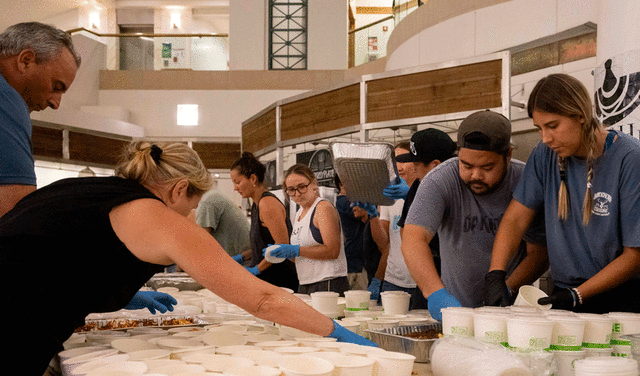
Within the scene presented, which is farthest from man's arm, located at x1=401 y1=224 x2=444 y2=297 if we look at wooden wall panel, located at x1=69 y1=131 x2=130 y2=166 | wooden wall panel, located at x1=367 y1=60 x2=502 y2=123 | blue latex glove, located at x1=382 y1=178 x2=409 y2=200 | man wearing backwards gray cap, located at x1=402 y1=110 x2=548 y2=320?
wooden wall panel, located at x1=69 y1=131 x2=130 y2=166

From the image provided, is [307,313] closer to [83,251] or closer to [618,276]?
[83,251]

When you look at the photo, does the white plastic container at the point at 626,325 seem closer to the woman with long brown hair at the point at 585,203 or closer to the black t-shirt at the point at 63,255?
the woman with long brown hair at the point at 585,203

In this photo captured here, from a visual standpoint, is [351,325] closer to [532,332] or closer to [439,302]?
[439,302]

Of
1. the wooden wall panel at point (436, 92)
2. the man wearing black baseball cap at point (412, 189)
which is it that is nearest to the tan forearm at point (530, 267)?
the man wearing black baseball cap at point (412, 189)

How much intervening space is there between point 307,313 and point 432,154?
1.57m

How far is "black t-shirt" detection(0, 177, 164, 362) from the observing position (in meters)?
1.24

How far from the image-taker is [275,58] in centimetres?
1184

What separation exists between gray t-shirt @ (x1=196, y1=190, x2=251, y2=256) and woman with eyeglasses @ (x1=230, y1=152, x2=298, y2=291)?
509 millimetres

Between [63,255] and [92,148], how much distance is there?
9499 mm

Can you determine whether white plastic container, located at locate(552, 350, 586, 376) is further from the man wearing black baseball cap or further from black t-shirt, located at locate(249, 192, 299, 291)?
black t-shirt, located at locate(249, 192, 299, 291)

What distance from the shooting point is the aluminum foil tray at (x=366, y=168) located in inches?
118

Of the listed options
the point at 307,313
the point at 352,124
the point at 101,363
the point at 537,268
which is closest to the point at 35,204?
the point at 101,363

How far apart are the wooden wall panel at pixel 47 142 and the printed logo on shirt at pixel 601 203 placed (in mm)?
9054

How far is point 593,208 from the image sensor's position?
5.69 feet
